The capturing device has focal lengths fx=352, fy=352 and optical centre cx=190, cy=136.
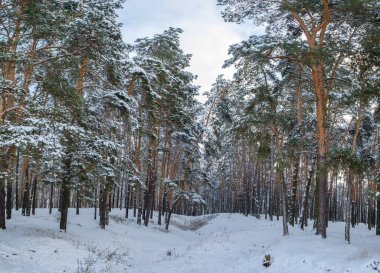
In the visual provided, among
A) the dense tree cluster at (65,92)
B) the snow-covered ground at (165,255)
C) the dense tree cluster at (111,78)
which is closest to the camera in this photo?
the snow-covered ground at (165,255)

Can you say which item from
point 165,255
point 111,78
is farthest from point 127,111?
point 165,255

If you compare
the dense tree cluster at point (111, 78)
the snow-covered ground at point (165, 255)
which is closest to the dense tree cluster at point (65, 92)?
the dense tree cluster at point (111, 78)

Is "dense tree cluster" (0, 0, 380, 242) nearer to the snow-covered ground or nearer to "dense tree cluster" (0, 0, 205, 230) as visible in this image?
"dense tree cluster" (0, 0, 205, 230)

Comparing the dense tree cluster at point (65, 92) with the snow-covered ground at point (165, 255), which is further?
the dense tree cluster at point (65, 92)

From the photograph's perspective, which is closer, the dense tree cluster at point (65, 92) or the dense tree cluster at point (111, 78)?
the dense tree cluster at point (65, 92)

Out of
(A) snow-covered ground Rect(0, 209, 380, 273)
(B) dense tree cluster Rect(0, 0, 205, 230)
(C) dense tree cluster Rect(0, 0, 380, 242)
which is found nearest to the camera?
(A) snow-covered ground Rect(0, 209, 380, 273)

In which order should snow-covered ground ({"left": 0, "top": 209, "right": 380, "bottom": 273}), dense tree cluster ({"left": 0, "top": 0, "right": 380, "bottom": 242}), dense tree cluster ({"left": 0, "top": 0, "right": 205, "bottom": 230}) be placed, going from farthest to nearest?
1. dense tree cluster ({"left": 0, "top": 0, "right": 380, "bottom": 242})
2. dense tree cluster ({"left": 0, "top": 0, "right": 205, "bottom": 230})
3. snow-covered ground ({"left": 0, "top": 209, "right": 380, "bottom": 273})

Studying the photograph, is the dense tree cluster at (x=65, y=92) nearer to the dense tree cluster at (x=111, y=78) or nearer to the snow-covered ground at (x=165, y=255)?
the dense tree cluster at (x=111, y=78)

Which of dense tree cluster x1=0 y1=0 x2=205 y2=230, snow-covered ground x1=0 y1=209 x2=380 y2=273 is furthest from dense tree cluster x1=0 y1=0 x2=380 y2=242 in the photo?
snow-covered ground x1=0 y1=209 x2=380 y2=273

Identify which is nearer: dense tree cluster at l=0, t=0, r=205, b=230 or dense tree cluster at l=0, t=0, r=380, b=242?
dense tree cluster at l=0, t=0, r=205, b=230

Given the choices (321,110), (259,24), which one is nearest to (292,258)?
(321,110)

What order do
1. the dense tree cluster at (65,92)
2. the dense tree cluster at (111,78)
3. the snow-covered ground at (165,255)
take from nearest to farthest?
the snow-covered ground at (165,255), the dense tree cluster at (65,92), the dense tree cluster at (111,78)

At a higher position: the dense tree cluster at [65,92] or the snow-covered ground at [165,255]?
the dense tree cluster at [65,92]

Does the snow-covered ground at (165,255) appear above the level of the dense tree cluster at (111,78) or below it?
below
